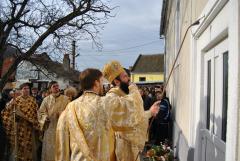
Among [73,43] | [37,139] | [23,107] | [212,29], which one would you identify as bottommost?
[37,139]

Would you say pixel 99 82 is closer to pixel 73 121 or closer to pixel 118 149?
pixel 73 121

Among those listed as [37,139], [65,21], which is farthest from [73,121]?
[65,21]

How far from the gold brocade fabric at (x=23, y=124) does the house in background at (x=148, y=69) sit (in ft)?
167

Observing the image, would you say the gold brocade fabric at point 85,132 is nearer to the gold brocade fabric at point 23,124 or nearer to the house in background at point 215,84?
the house in background at point 215,84

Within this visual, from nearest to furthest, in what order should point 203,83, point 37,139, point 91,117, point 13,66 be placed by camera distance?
point 91,117 → point 203,83 → point 37,139 → point 13,66

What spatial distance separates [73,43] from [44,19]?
206cm

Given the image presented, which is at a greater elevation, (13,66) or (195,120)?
(13,66)

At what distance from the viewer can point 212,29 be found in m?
3.27

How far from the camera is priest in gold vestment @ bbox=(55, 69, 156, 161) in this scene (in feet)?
12.8

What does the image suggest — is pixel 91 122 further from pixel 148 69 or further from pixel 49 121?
pixel 148 69

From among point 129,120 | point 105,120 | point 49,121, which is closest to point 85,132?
point 105,120

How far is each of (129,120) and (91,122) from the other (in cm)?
47

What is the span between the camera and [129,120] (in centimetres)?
417

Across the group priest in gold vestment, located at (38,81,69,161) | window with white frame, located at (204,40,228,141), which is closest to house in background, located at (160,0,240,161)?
window with white frame, located at (204,40,228,141)
